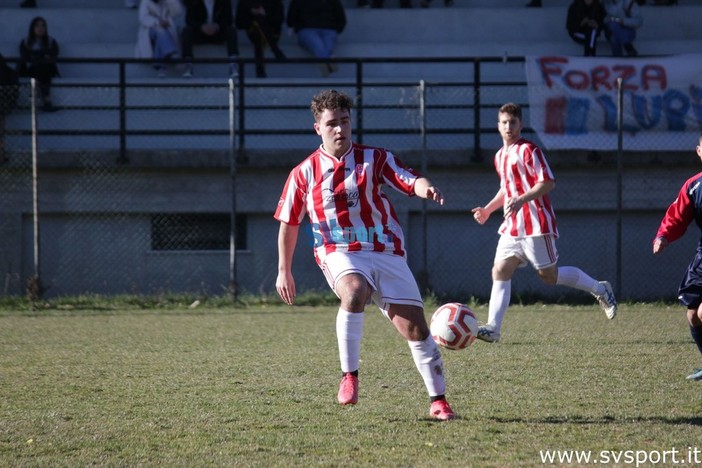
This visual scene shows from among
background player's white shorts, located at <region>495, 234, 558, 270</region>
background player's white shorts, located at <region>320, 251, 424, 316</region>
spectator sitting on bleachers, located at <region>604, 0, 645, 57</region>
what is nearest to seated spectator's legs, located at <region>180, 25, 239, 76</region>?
spectator sitting on bleachers, located at <region>604, 0, 645, 57</region>

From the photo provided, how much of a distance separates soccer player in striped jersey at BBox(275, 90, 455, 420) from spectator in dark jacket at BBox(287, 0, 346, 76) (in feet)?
37.2

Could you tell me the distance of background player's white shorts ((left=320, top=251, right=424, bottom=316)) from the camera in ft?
19.6

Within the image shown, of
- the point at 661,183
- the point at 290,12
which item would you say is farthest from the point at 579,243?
the point at 290,12

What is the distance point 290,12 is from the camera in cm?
1750

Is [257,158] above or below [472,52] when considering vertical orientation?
below

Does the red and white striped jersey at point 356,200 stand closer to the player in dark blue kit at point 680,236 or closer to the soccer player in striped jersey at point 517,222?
the player in dark blue kit at point 680,236

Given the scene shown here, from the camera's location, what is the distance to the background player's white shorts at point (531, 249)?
9109 mm

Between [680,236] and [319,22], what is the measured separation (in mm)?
11164

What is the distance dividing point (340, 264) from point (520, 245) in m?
3.44

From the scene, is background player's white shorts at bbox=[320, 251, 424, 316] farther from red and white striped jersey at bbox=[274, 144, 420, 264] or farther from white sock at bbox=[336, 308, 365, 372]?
white sock at bbox=[336, 308, 365, 372]

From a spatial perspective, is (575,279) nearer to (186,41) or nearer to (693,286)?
(693,286)

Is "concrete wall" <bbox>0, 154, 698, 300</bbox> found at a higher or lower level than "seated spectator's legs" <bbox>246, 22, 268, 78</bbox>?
lower

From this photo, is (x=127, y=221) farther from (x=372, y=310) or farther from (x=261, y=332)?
(x=261, y=332)

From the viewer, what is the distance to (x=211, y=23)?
17344mm
